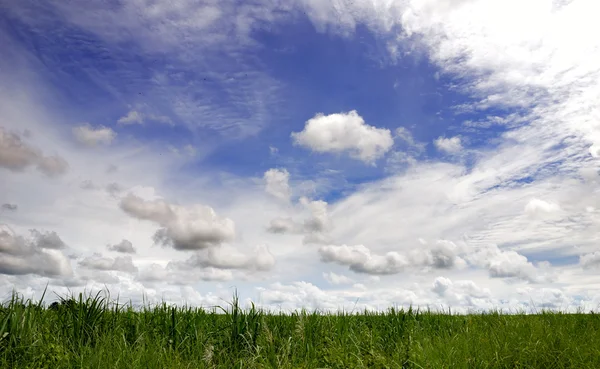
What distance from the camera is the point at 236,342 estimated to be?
1031cm

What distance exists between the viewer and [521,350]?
977cm

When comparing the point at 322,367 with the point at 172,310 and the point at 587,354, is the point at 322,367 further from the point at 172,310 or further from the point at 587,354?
the point at 587,354

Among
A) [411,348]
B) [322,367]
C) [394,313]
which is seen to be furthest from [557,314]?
[322,367]

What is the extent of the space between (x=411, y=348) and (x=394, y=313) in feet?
10.4

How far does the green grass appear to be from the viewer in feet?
27.7

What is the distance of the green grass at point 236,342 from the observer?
8.45 meters

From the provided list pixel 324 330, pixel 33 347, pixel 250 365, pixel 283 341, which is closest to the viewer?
pixel 33 347

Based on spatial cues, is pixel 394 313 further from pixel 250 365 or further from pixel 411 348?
pixel 250 365

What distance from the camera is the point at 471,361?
9.21 meters

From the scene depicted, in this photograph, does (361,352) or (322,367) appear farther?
(361,352)

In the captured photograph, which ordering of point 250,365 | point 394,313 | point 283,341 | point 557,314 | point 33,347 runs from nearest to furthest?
point 33,347
point 250,365
point 283,341
point 394,313
point 557,314

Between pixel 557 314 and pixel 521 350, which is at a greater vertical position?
pixel 557 314

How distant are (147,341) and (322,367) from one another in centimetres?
363

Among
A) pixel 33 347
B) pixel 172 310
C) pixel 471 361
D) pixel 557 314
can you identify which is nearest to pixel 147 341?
pixel 172 310
